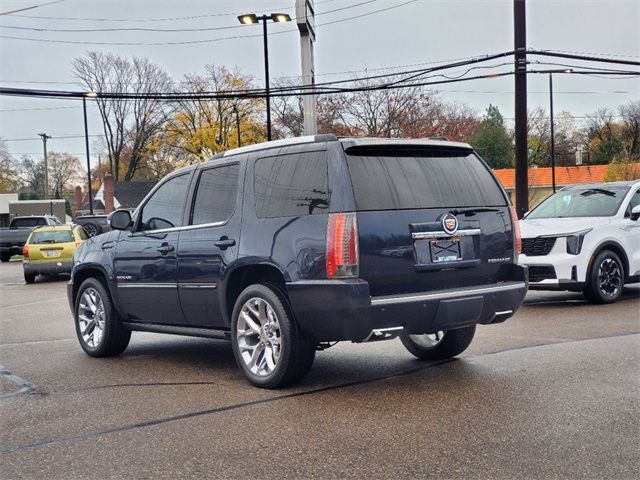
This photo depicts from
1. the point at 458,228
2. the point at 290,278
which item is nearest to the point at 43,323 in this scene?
the point at 290,278

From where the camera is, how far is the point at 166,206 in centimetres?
752

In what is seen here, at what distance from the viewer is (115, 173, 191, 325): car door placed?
23.6 ft

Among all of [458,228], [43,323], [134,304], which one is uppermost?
[458,228]

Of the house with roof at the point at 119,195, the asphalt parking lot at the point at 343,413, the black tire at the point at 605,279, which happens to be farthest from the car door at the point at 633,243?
the house with roof at the point at 119,195

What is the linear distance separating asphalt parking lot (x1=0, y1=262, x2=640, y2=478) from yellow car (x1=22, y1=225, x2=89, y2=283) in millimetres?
13104

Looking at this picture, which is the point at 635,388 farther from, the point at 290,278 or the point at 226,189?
the point at 226,189

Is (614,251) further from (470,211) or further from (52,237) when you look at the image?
(52,237)

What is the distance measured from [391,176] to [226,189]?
5.20 ft

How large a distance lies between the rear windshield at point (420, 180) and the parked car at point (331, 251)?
0.04 ft

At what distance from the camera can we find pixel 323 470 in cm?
421

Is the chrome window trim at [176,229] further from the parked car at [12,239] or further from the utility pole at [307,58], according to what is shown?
the parked car at [12,239]

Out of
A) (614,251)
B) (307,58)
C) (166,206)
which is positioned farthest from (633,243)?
(307,58)

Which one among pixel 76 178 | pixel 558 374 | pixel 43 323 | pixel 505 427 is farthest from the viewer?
pixel 76 178

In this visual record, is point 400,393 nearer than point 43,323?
Yes
